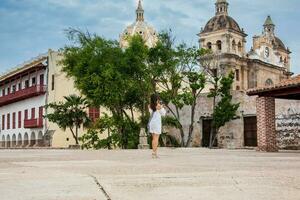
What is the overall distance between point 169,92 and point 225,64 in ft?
97.6

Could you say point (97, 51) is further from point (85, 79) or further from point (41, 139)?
point (41, 139)

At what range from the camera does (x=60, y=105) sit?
3206 centimetres

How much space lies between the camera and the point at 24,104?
4231cm

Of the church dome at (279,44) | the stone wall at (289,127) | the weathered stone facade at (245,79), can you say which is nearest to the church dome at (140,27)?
the weathered stone facade at (245,79)

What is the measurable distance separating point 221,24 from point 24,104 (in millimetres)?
26559

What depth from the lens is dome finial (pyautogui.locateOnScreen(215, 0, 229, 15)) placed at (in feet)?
200

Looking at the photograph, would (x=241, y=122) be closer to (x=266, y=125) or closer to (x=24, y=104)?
(x=266, y=125)

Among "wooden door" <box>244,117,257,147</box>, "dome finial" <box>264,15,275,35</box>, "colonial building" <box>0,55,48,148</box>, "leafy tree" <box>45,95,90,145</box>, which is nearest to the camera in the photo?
"wooden door" <box>244,117,257,147</box>

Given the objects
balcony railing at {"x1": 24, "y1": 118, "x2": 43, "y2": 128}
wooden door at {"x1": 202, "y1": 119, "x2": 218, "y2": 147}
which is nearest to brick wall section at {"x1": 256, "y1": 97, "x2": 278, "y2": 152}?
wooden door at {"x1": 202, "y1": 119, "x2": 218, "y2": 147}

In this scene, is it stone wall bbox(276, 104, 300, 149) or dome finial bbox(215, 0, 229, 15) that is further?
dome finial bbox(215, 0, 229, 15)

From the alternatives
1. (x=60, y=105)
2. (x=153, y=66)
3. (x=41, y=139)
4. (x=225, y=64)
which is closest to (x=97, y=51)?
(x=153, y=66)

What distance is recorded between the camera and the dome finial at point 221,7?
61.0m

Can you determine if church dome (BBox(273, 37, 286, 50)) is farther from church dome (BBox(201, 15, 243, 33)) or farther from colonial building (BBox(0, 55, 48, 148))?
colonial building (BBox(0, 55, 48, 148))

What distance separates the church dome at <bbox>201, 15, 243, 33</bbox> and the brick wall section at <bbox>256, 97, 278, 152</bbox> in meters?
40.9
